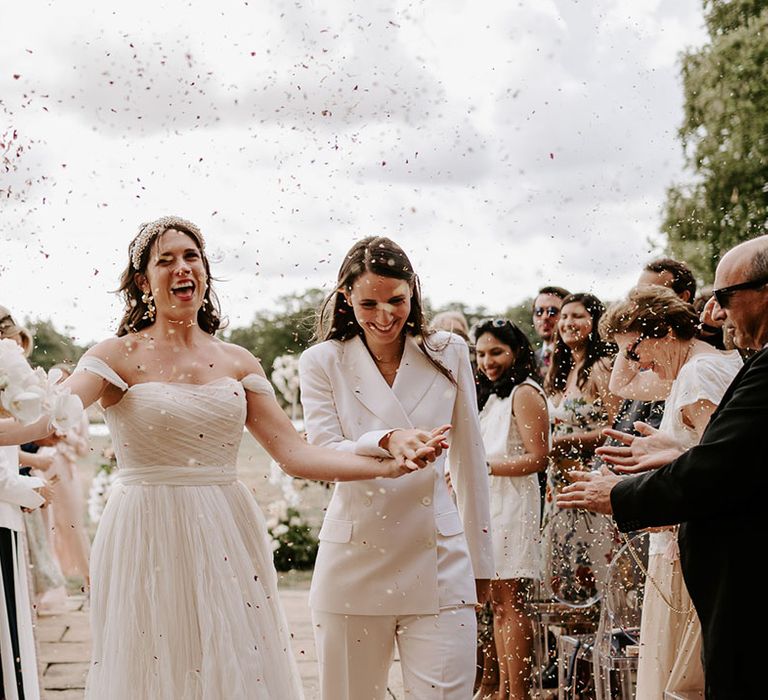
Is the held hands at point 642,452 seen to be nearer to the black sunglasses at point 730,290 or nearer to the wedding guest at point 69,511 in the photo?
the black sunglasses at point 730,290

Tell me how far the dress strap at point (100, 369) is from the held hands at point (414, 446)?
80 centimetres

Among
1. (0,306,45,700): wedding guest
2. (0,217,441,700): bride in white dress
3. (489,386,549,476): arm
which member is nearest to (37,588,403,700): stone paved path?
(0,306,45,700): wedding guest

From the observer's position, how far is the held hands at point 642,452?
3.08 m

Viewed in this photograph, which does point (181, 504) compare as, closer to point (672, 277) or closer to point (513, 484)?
point (513, 484)

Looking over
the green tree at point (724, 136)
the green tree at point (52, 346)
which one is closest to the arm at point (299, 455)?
the green tree at point (52, 346)

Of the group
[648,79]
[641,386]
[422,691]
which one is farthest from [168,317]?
[648,79]

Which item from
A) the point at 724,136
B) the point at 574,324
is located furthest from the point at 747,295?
the point at 724,136

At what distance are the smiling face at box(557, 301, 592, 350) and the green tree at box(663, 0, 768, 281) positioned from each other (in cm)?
995

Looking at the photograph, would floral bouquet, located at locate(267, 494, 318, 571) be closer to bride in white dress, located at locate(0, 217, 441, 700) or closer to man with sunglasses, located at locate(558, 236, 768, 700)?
bride in white dress, located at locate(0, 217, 441, 700)

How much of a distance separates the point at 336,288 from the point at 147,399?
2.33 feet

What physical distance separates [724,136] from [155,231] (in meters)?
13.9

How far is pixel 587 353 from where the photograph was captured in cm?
564

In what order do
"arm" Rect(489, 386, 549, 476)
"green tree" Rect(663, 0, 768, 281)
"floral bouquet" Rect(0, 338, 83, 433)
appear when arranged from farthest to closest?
"green tree" Rect(663, 0, 768, 281), "arm" Rect(489, 386, 549, 476), "floral bouquet" Rect(0, 338, 83, 433)

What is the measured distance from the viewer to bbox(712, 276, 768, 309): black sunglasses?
2.87 m
